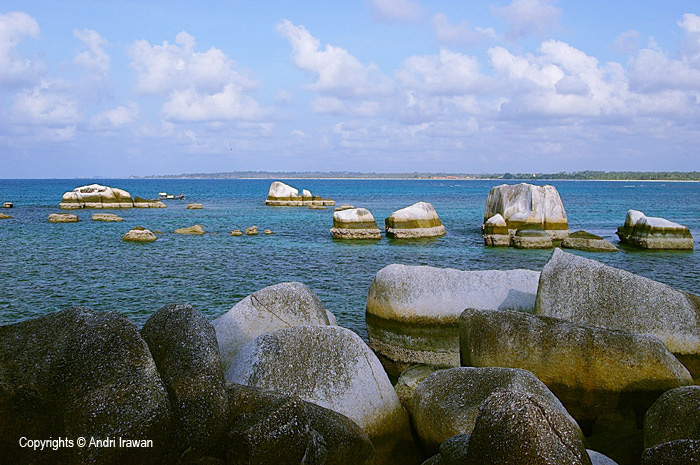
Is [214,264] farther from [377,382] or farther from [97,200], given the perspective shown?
[97,200]

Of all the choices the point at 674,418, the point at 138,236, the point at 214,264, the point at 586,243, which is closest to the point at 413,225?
the point at 586,243

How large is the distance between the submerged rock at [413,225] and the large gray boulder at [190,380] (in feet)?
118

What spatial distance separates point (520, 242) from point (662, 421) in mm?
31765

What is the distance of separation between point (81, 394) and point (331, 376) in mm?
3559

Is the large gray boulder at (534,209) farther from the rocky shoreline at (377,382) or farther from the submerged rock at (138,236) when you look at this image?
the rocky shoreline at (377,382)

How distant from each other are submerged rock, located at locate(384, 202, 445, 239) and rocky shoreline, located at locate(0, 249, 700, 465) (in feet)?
94.3

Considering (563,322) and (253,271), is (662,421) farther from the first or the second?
(253,271)

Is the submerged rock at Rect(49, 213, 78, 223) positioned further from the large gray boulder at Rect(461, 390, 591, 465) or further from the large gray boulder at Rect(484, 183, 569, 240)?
the large gray boulder at Rect(461, 390, 591, 465)

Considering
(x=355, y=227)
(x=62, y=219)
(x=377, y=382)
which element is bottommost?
(x=355, y=227)

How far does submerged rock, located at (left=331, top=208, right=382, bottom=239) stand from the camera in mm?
41875

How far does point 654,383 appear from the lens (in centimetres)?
851

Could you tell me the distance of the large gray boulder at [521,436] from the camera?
469 cm

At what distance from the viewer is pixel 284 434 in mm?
5555

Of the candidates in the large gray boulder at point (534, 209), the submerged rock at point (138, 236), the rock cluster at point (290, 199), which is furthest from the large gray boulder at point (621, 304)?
the rock cluster at point (290, 199)
